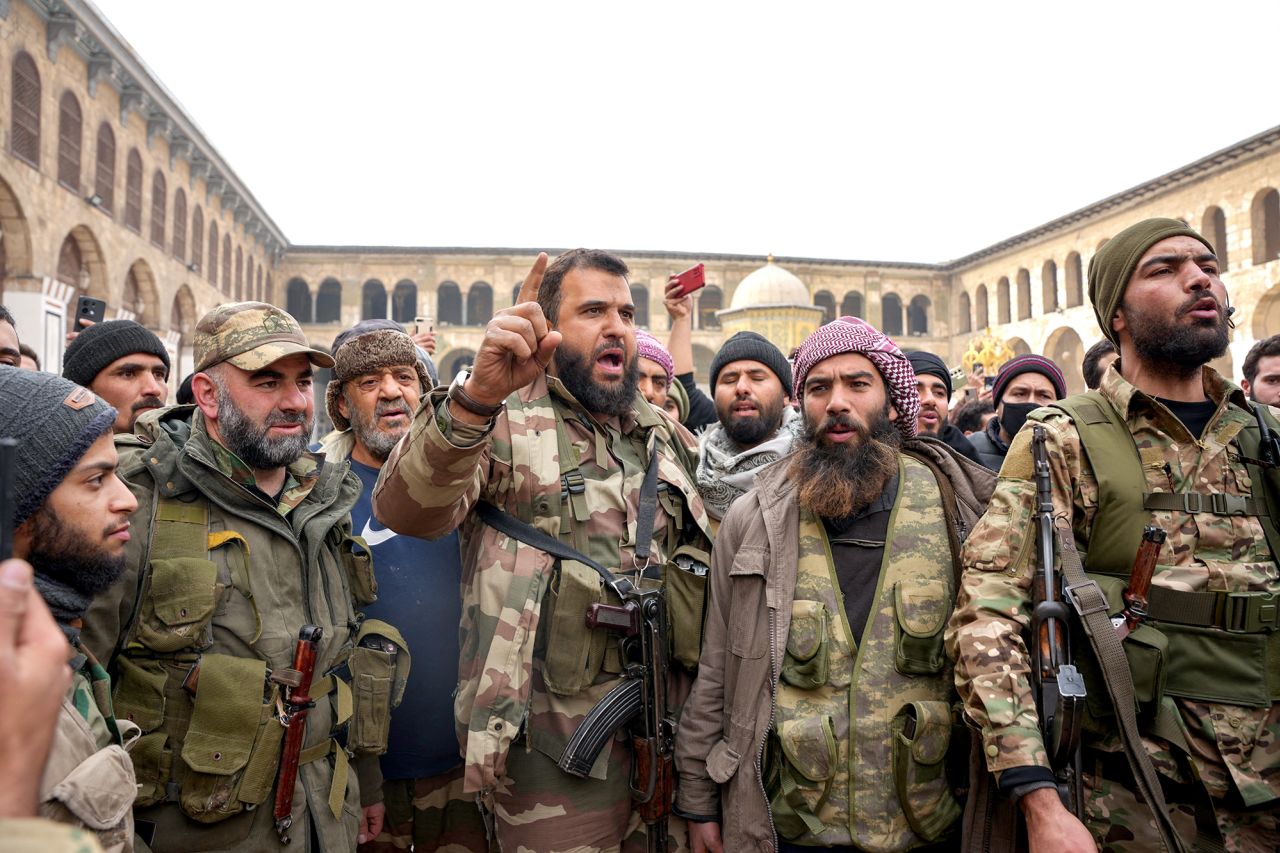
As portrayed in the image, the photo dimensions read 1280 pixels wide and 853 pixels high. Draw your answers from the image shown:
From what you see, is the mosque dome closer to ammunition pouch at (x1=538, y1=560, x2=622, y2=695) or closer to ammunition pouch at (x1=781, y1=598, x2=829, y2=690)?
ammunition pouch at (x1=781, y1=598, x2=829, y2=690)

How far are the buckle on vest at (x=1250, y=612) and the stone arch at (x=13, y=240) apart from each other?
18.2 metres

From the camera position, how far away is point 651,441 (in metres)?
2.85

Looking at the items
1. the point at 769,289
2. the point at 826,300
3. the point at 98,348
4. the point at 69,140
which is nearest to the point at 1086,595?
the point at 98,348

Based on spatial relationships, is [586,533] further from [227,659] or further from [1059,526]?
[1059,526]

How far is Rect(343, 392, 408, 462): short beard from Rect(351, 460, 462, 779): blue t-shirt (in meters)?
0.32

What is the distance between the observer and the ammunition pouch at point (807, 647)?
93.9 inches

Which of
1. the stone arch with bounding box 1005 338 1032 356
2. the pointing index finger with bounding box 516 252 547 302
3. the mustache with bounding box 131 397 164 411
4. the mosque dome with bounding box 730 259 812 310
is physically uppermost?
the mosque dome with bounding box 730 259 812 310

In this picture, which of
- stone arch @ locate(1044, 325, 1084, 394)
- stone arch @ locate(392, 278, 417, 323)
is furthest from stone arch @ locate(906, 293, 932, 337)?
stone arch @ locate(392, 278, 417, 323)

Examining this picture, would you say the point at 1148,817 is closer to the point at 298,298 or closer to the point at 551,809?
the point at 551,809

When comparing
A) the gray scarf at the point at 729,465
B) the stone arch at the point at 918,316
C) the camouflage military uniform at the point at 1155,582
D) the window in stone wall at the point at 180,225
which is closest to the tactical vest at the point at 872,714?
the camouflage military uniform at the point at 1155,582

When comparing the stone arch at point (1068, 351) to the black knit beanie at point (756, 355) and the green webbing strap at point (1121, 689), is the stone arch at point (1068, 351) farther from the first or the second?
the green webbing strap at point (1121, 689)

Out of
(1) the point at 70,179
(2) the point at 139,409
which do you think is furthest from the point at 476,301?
(2) the point at 139,409

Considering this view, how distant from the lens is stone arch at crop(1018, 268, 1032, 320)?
112 ft

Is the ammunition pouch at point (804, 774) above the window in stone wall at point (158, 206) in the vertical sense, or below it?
below
